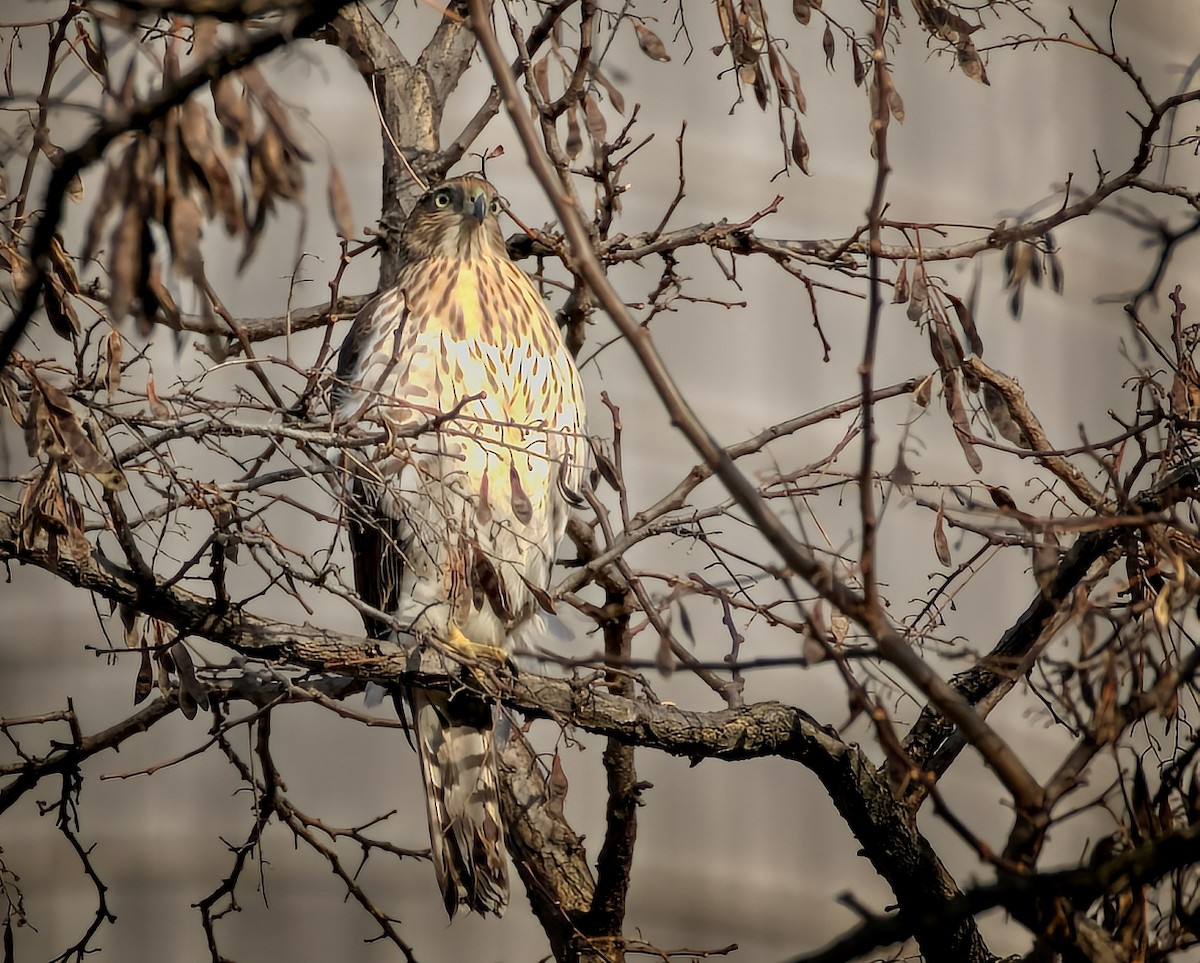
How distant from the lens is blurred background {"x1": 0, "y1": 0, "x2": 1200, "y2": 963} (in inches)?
194

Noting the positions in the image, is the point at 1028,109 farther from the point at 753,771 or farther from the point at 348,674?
the point at 348,674

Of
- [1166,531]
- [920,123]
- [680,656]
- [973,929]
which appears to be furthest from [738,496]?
[920,123]

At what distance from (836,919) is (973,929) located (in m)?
2.92

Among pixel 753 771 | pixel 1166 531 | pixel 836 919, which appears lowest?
pixel 1166 531

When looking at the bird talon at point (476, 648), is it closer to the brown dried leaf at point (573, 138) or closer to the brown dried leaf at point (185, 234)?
the brown dried leaf at point (573, 138)

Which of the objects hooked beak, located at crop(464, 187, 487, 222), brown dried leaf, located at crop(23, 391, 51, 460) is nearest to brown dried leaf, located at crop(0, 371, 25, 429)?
brown dried leaf, located at crop(23, 391, 51, 460)

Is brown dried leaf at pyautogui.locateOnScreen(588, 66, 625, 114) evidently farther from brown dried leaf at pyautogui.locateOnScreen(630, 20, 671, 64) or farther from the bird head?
the bird head

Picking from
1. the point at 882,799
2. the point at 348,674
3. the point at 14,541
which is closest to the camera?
the point at 14,541

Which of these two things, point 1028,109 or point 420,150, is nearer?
point 420,150

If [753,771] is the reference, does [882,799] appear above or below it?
below

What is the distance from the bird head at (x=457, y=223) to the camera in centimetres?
351

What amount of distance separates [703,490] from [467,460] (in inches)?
85.7

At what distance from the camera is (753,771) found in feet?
17.9

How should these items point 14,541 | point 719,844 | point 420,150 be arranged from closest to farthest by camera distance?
point 14,541, point 420,150, point 719,844
